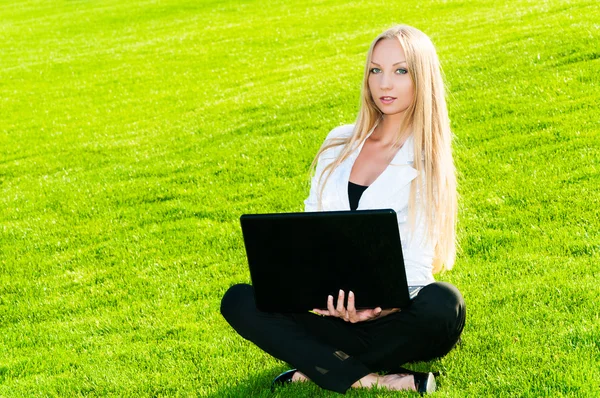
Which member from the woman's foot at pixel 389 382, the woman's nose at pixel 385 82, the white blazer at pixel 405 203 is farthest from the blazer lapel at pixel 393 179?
the woman's foot at pixel 389 382

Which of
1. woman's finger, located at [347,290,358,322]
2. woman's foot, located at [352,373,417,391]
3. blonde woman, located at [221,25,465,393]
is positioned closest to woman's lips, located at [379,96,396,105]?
blonde woman, located at [221,25,465,393]

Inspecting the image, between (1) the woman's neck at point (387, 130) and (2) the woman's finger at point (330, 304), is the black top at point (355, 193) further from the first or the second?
(2) the woman's finger at point (330, 304)

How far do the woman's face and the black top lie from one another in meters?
0.49

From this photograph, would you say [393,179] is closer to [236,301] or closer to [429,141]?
[429,141]

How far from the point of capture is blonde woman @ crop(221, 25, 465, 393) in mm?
4730

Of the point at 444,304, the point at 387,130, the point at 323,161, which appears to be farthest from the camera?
the point at 323,161

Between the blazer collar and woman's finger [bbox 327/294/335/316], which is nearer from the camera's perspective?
woman's finger [bbox 327/294/335/316]

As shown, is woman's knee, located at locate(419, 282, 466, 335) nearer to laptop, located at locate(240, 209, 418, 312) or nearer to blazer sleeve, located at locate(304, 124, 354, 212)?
laptop, located at locate(240, 209, 418, 312)

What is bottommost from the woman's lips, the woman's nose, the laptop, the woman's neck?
the laptop

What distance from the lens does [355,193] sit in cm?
510

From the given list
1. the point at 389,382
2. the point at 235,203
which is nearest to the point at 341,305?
the point at 389,382

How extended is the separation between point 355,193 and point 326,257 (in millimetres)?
859

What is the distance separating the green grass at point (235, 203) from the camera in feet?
17.9

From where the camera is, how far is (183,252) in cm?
781
